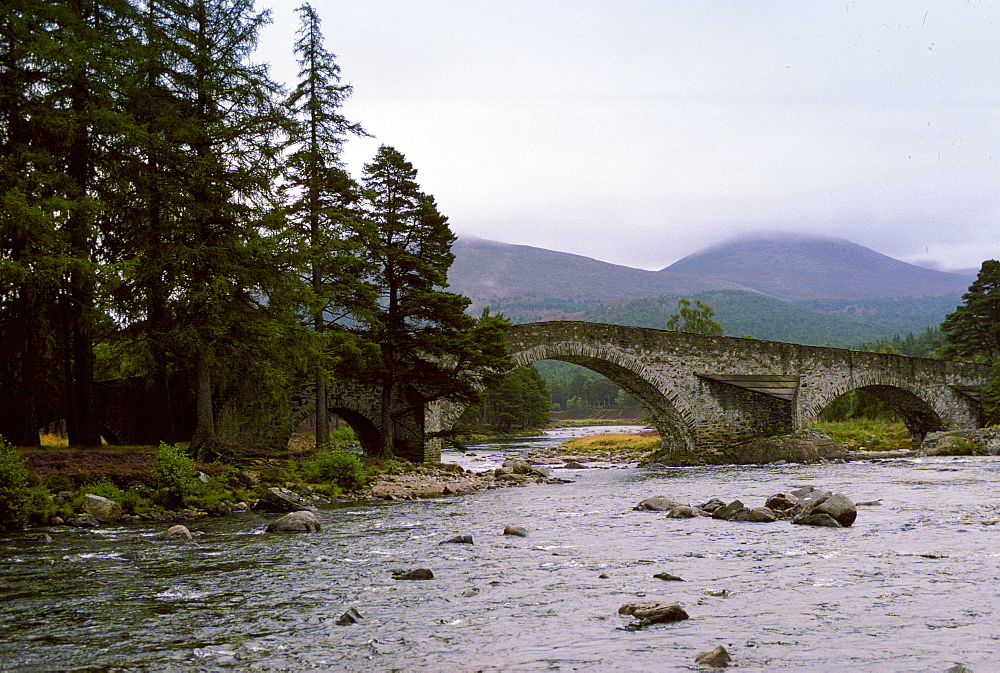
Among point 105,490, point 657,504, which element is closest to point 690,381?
point 657,504

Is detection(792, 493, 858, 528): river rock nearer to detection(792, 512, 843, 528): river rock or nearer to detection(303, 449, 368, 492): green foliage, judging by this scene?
detection(792, 512, 843, 528): river rock

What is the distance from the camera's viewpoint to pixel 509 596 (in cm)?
726

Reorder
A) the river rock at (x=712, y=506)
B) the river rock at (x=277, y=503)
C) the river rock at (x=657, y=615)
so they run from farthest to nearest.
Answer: the river rock at (x=277, y=503)
the river rock at (x=712, y=506)
the river rock at (x=657, y=615)

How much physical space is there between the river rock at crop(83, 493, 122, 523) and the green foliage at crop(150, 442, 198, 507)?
35.7 inches

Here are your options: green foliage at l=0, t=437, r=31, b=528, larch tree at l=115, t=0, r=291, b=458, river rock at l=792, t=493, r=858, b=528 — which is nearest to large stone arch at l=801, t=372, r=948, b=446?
river rock at l=792, t=493, r=858, b=528

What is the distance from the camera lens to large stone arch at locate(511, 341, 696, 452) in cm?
2766

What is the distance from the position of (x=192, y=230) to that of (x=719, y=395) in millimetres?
21339

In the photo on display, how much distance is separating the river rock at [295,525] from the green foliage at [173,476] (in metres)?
2.99

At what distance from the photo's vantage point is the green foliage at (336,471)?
1734cm

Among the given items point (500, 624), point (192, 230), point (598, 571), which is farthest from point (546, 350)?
point (500, 624)

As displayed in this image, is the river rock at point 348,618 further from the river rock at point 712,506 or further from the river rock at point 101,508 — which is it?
the river rock at point 712,506

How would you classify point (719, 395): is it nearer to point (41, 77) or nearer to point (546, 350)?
point (546, 350)

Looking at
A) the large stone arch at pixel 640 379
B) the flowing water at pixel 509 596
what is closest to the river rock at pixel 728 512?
the flowing water at pixel 509 596

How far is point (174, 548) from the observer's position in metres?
9.98
